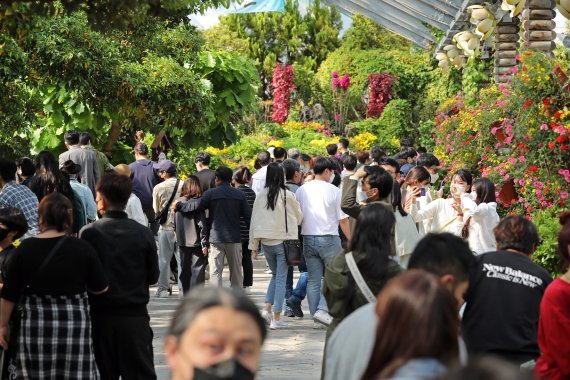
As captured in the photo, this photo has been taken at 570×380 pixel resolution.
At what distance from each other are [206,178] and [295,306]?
2.13 meters

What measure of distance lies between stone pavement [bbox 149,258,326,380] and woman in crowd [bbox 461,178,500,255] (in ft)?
5.74

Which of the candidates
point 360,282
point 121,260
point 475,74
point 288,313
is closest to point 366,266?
point 360,282

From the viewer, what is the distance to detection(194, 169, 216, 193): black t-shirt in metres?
14.2

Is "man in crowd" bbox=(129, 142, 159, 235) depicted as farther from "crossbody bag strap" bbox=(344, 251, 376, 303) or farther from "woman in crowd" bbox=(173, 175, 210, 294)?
"crossbody bag strap" bbox=(344, 251, 376, 303)

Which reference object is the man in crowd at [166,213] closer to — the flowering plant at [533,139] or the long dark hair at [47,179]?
the long dark hair at [47,179]

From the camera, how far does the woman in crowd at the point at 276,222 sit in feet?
40.2

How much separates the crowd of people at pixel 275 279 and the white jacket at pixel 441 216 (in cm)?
2

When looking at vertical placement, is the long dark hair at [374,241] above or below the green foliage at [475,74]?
below

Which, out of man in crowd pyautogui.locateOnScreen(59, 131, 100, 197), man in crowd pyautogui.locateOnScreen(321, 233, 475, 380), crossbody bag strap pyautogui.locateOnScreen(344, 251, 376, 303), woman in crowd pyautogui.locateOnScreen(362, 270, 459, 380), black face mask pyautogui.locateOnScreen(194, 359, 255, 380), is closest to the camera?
black face mask pyautogui.locateOnScreen(194, 359, 255, 380)

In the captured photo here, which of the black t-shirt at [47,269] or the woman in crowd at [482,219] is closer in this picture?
the black t-shirt at [47,269]

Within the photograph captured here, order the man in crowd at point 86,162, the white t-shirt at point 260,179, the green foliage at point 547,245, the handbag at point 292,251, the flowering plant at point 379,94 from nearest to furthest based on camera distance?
the green foliage at point 547,245 < the handbag at point 292,251 < the man in crowd at point 86,162 < the white t-shirt at point 260,179 < the flowering plant at point 379,94

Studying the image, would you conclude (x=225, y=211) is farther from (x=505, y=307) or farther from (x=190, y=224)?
(x=505, y=307)

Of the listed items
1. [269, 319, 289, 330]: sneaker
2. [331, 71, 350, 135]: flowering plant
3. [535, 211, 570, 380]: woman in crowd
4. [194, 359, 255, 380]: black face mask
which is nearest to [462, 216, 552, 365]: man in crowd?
[535, 211, 570, 380]: woman in crowd

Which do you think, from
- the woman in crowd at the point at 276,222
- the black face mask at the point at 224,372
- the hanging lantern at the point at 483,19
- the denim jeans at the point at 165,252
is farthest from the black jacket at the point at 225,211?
the black face mask at the point at 224,372
